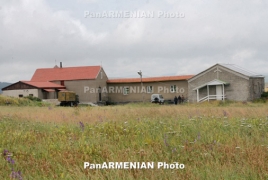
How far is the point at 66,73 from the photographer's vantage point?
53.5m

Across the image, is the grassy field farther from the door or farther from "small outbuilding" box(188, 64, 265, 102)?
the door

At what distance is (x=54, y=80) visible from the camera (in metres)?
52.9

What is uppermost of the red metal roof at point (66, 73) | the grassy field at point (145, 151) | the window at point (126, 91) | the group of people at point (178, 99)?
the red metal roof at point (66, 73)

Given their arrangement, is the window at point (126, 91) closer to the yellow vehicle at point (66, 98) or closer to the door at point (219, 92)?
the yellow vehicle at point (66, 98)

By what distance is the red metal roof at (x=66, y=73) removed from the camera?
51362 millimetres

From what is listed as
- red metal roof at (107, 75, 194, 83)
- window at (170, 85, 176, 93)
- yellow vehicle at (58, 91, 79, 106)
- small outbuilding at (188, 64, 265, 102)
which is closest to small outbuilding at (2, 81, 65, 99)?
yellow vehicle at (58, 91, 79, 106)

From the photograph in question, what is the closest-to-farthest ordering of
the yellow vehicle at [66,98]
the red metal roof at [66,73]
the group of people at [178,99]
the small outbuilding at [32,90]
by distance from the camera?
the group of people at [178,99] < the yellow vehicle at [66,98] < the small outbuilding at [32,90] < the red metal roof at [66,73]

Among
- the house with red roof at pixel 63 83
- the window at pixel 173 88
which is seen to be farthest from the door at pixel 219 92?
the house with red roof at pixel 63 83

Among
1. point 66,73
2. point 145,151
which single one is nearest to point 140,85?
point 66,73

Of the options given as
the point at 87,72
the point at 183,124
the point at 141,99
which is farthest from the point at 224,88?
the point at 183,124

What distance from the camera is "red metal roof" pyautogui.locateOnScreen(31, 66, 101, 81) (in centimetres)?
5136

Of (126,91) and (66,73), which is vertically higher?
(66,73)

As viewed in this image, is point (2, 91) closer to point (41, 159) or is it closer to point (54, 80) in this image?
point (54, 80)

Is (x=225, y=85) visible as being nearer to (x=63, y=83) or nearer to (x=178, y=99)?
(x=178, y=99)
